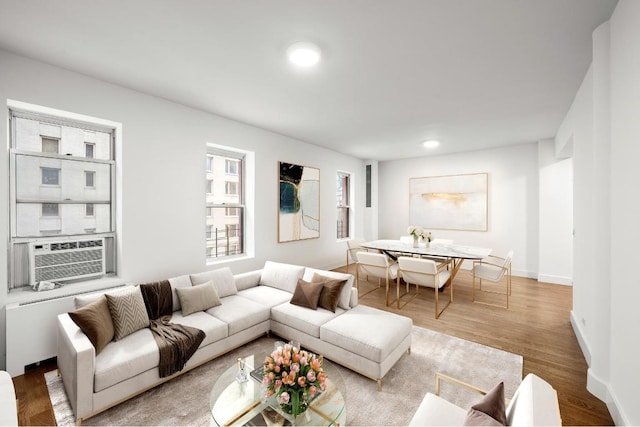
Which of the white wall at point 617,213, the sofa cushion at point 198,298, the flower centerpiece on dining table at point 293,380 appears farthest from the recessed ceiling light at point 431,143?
the flower centerpiece on dining table at point 293,380

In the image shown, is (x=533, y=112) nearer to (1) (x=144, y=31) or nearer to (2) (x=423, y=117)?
(2) (x=423, y=117)

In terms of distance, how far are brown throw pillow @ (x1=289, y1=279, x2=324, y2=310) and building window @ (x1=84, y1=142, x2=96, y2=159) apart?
2.71m

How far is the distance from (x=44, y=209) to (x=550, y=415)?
4.06m

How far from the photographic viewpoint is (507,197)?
19.0 feet

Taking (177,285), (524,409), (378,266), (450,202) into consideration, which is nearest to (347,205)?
(450,202)

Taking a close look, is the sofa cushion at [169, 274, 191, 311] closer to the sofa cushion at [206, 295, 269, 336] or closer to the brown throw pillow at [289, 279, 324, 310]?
Result: the sofa cushion at [206, 295, 269, 336]

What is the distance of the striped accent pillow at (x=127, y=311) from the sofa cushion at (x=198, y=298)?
1.13 ft

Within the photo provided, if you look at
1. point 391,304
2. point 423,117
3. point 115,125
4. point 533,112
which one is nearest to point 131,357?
point 115,125

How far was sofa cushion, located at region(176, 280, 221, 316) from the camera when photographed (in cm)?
280

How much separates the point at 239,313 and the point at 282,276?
0.85 meters

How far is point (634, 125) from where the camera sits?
5.39ft

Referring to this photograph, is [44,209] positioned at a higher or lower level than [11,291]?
higher

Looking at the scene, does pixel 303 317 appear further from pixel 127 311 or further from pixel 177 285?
pixel 127 311

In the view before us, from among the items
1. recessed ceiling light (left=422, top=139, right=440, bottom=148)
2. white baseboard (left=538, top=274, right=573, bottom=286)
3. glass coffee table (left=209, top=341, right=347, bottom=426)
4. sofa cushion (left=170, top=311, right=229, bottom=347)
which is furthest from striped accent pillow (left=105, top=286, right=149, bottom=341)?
white baseboard (left=538, top=274, right=573, bottom=286)
